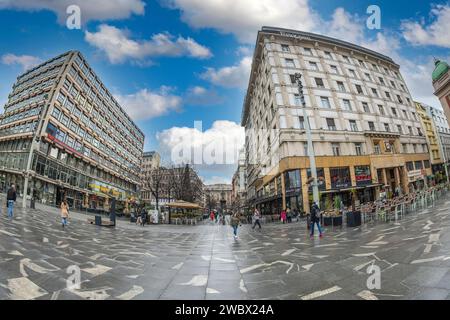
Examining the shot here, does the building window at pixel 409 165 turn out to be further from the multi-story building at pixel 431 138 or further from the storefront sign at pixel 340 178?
the storefront sign at pixel 340 178

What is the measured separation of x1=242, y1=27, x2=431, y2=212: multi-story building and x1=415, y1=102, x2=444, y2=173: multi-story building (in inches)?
172

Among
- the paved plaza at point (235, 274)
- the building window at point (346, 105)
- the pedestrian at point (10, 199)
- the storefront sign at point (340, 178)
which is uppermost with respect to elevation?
the building window at point (346, 105)

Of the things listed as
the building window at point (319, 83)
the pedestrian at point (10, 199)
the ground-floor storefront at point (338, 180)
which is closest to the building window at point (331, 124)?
the ground-floor storefront at point (338, 180)

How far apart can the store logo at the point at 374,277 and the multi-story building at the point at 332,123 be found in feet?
70.5

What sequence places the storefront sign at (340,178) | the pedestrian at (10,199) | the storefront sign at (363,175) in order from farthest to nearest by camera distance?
Answer: the storefront sign at (363,175), the storefront sign at (340,178), the pedestrian at (10,199)

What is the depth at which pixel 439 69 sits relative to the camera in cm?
2892

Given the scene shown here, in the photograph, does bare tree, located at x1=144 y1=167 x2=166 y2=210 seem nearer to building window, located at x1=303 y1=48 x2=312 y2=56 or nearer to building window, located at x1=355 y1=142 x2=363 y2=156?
building window, located at x1=355 y1=142 x2=363 y2=156

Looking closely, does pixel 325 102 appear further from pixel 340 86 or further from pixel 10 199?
pixel 10 199

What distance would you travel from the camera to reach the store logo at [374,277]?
3852 millimetres

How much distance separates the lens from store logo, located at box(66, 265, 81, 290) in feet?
13.0

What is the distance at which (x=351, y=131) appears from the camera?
29.3m

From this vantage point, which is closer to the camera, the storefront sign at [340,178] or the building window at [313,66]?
the storefront sign at [340,178]

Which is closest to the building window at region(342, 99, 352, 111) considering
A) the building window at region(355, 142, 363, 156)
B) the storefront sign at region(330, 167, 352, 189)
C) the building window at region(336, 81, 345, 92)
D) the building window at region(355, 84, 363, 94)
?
the building window at region(336, 81, 345, 92)
